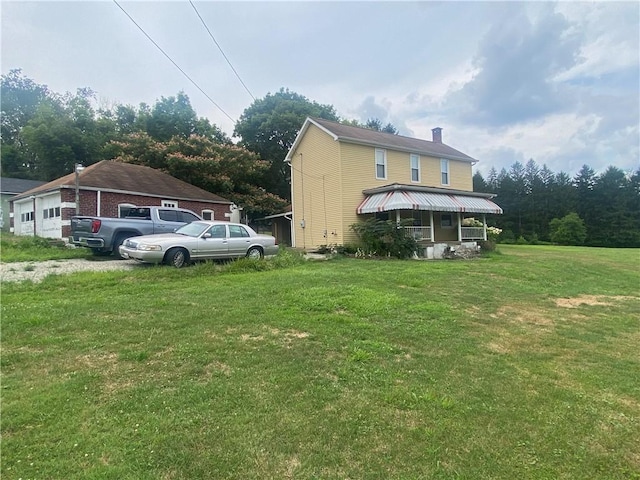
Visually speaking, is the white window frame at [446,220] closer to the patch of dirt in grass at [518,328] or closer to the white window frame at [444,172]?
the white window frame at [444,172]

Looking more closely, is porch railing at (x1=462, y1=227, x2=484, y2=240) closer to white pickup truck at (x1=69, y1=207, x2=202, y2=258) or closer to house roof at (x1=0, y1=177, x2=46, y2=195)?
white pickup truck at (x1=69, y1=207, x2=202, y2=258)

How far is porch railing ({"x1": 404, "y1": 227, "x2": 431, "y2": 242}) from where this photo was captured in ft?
58.9

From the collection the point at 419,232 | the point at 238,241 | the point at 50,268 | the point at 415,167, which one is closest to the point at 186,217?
the point at 238,241

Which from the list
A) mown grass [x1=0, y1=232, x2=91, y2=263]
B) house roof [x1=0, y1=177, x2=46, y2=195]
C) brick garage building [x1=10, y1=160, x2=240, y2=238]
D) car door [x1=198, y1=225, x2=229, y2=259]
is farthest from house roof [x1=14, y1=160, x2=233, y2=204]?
house roof [x1=0, y1=177, x2=46, y2=195]

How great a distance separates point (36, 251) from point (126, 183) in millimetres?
6105

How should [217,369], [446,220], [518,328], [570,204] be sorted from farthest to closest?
[570,204]
[446,220]
[518,328]
[217,369]

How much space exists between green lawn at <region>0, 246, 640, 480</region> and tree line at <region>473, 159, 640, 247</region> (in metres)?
46.6

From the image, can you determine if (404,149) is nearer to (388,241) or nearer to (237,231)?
(388,241)

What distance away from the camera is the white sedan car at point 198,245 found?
33.2ft

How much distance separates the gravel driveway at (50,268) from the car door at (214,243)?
64.9 inches

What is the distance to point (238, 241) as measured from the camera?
38.9 ft

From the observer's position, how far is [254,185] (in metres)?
31.0

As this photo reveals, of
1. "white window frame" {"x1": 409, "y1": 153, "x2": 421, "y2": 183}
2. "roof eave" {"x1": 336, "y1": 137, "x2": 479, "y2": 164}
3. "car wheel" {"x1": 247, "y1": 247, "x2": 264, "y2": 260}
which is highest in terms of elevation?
"roof eave" {"x1": 336, "y1": 137, "x2": 479, "y2": 164}

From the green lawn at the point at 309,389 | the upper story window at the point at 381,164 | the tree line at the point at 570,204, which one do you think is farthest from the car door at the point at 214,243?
the tree line at the point at 570,204
